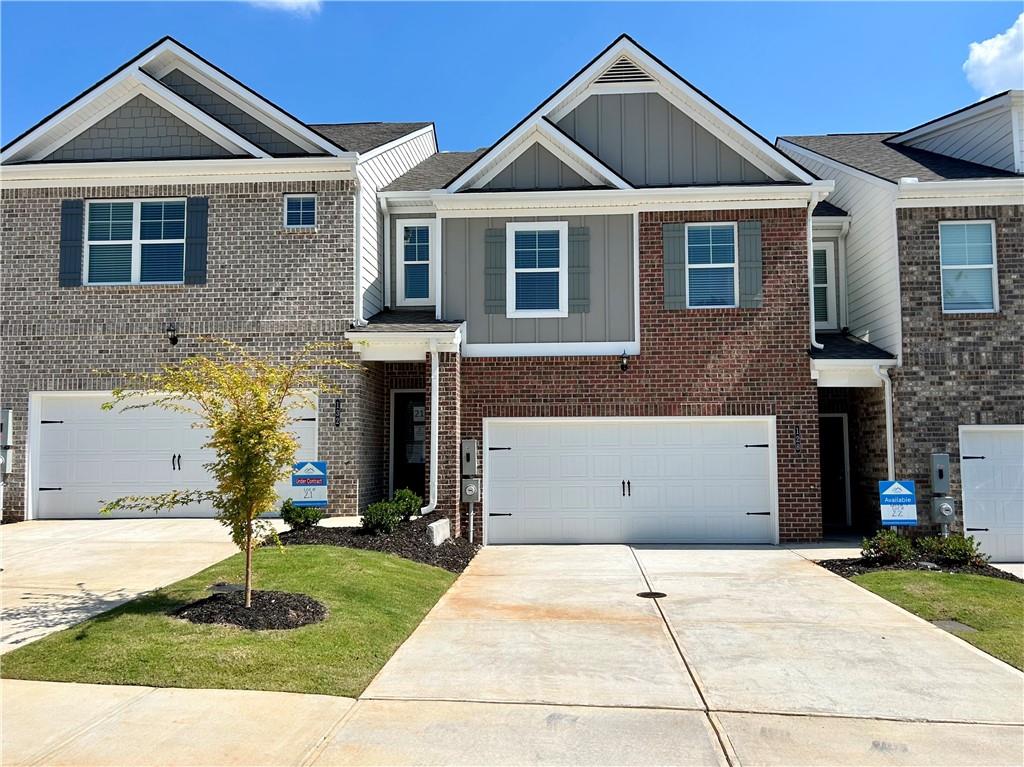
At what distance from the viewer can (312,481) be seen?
12289 millimetres

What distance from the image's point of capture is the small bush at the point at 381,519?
1194 cm

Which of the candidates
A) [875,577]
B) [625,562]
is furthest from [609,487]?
[875,577]

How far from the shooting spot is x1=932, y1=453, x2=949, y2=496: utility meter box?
13.1 m

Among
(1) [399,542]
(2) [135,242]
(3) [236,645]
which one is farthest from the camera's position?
(2) [135,242]

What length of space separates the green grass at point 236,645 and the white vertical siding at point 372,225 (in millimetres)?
6596

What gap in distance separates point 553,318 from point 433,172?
5.10 meters

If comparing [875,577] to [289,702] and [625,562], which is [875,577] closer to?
[625,562]

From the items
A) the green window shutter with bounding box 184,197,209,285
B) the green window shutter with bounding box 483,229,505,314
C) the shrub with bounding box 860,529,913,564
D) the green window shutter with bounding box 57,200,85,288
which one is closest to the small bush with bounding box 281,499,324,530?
the green window shutter with bounding box 483,229,505,314

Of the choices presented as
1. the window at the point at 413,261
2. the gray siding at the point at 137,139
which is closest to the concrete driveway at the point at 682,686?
the window at the point at 413,261

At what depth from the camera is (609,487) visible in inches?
561

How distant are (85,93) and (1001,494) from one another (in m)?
17.7

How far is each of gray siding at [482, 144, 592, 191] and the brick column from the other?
3.38m

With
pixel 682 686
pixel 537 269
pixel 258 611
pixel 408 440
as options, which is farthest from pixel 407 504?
pixel 682 686

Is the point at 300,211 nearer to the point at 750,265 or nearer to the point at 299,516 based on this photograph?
the point at 299,516
